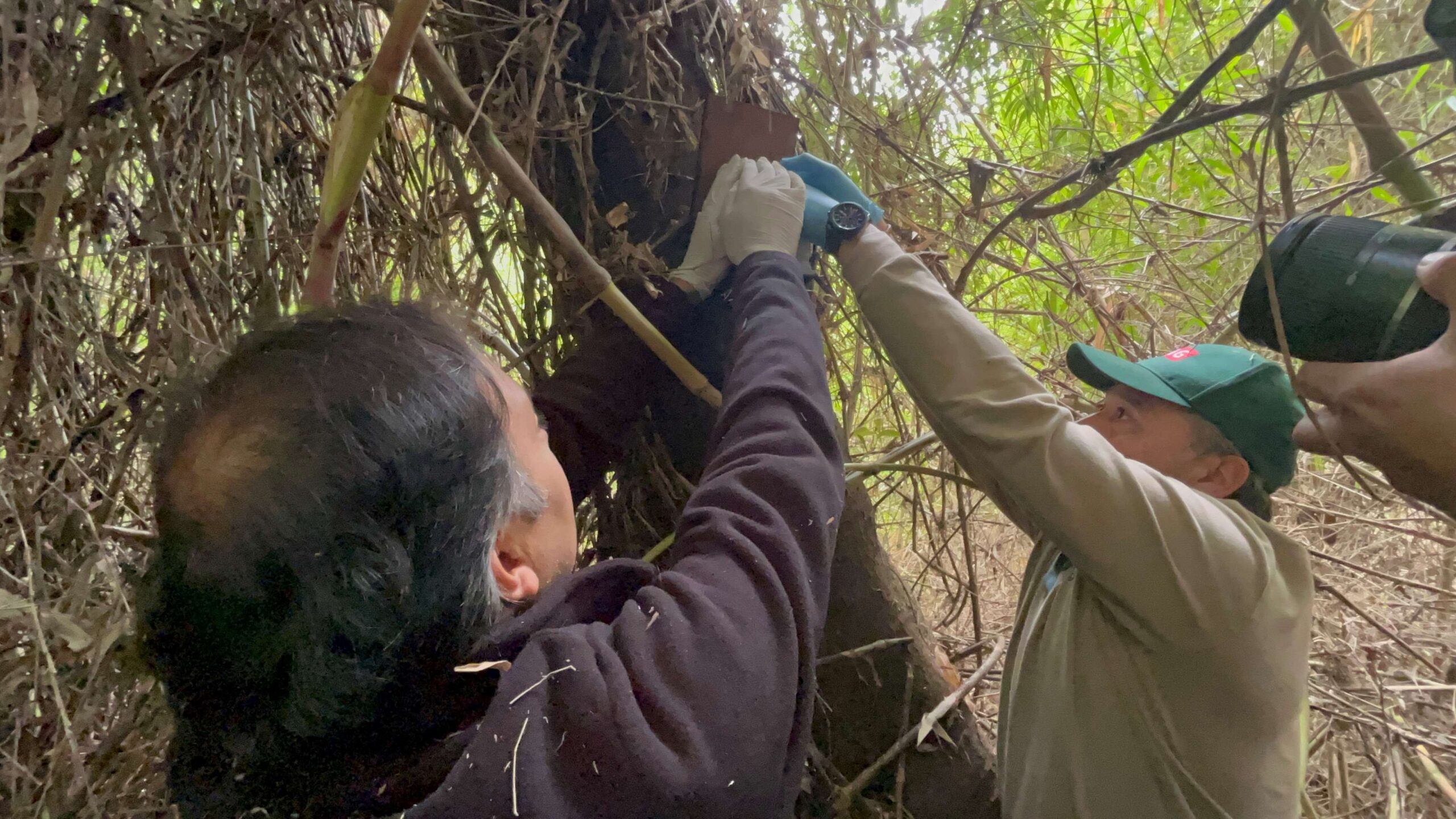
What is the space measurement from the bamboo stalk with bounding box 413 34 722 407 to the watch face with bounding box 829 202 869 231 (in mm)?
247

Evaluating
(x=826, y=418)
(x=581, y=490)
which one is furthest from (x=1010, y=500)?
(x=581, y=490)

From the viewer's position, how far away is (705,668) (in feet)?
1.79

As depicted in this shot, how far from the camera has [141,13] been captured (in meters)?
0.72

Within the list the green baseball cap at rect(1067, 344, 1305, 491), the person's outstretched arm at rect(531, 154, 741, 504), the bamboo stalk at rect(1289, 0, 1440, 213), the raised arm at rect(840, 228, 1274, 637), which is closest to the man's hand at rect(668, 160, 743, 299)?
the person's outstretched arm at rect(531, 154, 741, 504)

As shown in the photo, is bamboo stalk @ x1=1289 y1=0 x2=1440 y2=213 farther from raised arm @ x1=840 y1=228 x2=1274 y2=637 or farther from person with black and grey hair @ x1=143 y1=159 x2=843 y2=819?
person with black and grey hair @ x1=143 y1=159 x2=843 y2=819

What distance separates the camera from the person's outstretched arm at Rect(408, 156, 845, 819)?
0.50m

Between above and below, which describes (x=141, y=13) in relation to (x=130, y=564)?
above

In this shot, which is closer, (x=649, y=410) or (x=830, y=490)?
(x=830, y=490)

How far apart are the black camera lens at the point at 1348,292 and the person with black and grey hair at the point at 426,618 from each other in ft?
1.46

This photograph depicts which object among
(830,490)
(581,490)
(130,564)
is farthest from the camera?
(581,490)

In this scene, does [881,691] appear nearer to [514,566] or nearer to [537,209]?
[514,566]

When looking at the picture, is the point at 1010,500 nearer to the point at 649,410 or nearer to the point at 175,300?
the point at 649,410

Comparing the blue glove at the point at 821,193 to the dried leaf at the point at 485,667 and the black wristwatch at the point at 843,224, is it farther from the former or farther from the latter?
the dried leaf at the point at 485,667

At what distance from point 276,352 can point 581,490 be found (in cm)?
44
